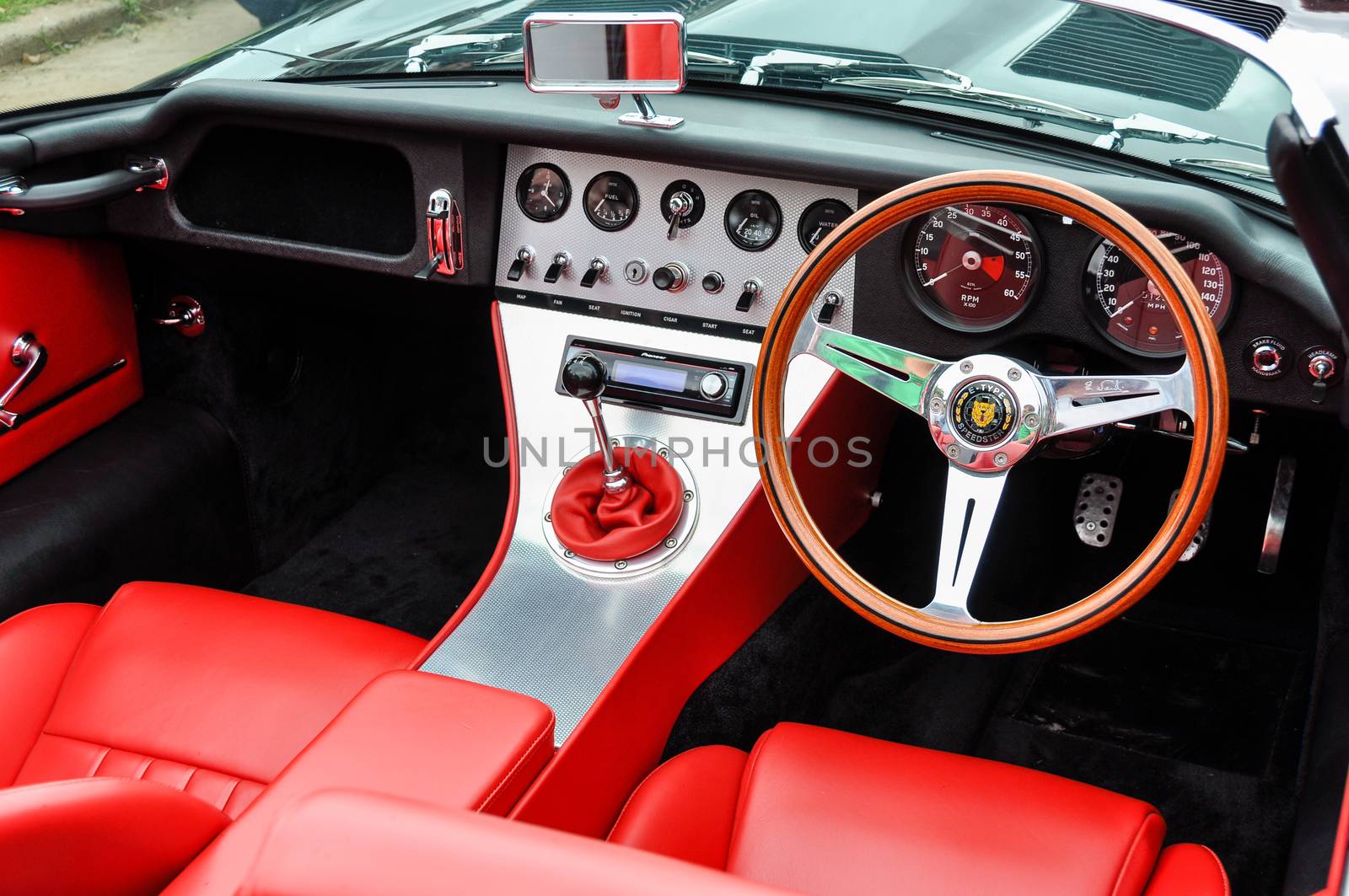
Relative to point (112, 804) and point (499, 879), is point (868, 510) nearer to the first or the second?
point (112, 804)

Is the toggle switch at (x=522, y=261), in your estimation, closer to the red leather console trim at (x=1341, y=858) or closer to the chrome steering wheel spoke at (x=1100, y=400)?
the chrome steering wheel spoke at (x=1100, y=400)

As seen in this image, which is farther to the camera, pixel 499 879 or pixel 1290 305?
pixel 1290 305

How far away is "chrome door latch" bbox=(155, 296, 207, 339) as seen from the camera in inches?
103

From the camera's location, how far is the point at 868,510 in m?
2.45

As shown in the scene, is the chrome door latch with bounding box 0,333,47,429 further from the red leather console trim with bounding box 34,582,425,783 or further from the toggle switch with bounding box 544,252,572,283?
the toggle switch with bounding box 544,252,572,283

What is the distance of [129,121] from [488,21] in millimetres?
724

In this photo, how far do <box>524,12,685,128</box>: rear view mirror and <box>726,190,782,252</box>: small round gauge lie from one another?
349 millimetres

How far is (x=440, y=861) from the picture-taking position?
0.74 metres

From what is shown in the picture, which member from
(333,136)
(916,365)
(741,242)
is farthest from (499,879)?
(333,136)

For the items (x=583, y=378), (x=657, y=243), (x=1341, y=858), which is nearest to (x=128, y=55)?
(x=657, y=243)

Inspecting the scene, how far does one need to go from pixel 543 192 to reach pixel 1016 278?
0.85m

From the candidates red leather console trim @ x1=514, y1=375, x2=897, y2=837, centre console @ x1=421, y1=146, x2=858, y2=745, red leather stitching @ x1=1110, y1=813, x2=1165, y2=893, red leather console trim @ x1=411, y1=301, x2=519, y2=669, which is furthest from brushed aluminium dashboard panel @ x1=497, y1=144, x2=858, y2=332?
red leather stitching @ x1=1110, y1=813, x2=1165, y2=893


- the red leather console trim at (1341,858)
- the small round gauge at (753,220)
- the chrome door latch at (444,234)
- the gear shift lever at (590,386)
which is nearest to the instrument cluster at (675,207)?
the small round gauge at (753,220)

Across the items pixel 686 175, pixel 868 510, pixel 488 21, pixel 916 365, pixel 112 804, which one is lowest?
pixel 868 510
